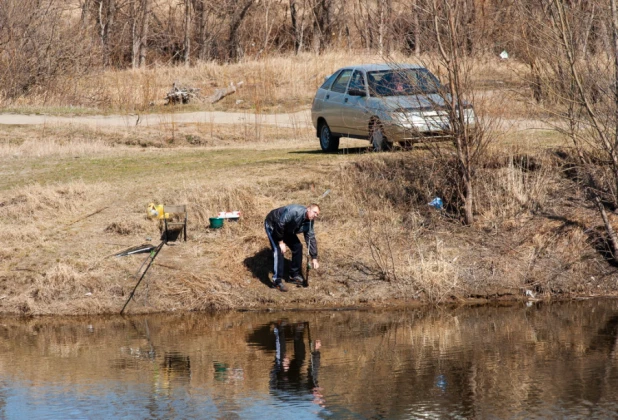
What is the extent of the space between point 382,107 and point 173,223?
160 inches

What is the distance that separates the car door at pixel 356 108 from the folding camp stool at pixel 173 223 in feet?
12.6

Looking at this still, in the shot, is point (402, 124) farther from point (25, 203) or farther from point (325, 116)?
point (25, 203)

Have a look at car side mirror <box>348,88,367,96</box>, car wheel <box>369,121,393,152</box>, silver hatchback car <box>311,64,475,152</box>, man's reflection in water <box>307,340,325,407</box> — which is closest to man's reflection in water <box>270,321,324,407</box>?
man's reflection in water <box>307,340,325,407</box>

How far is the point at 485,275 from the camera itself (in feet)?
47.3

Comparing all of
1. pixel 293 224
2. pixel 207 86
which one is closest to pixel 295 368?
pixel 293 224

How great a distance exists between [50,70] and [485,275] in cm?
2255

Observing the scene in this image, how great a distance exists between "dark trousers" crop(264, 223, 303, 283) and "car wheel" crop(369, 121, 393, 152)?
3.26 metres

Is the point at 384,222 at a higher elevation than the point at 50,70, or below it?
below

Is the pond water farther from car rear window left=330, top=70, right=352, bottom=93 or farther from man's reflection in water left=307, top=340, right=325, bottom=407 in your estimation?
car rear window left=330, top=70, right=352, bottom=93

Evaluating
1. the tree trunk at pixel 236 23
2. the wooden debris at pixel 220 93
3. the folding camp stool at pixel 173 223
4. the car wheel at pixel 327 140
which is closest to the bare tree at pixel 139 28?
the tree trunk at pixel 236 23

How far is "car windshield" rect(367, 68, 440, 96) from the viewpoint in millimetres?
15299

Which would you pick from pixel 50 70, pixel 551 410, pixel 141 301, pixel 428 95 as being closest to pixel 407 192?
pixel 428 95

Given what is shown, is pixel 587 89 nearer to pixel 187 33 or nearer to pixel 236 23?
pixel 236 23

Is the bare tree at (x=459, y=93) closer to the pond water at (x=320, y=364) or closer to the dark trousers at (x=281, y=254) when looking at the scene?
the pond water at (x=320, y=364)
